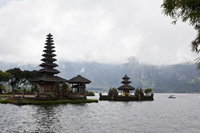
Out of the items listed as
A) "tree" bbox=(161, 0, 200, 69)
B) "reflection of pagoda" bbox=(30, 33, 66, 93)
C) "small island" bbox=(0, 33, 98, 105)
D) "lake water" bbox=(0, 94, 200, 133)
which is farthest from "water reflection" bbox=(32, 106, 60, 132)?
"reflection of pagoda" bbox=(30, 33, 66, 93)

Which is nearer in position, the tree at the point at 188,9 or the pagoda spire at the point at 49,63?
the tree at the point at 188,9

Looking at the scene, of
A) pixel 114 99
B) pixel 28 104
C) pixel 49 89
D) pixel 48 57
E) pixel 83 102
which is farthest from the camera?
pixel 114 99

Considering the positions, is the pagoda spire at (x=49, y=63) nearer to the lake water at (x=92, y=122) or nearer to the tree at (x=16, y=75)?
the tree at (x=16, y=75)

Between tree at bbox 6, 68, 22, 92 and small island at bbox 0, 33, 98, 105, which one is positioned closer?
small island at bbox 0, 33, 98, 105

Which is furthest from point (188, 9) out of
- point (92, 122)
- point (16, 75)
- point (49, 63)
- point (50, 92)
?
point (16, 75)

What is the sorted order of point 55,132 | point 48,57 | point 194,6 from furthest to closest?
point 48,57 → point 55,132 → point 194,6

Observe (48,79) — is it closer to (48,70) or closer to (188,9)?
(48,70)

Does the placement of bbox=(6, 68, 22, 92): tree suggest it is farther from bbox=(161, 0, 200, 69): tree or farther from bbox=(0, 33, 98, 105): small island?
bbox=(161, 0, 200, 69): tree

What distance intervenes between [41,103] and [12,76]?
45403 mm

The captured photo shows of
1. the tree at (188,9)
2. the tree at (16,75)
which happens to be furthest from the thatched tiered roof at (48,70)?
the tree at (188,9)

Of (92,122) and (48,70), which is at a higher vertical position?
(48,70)

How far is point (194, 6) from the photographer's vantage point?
12.3 metres

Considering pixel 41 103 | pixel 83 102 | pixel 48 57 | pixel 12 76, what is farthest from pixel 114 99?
pixel 12 76

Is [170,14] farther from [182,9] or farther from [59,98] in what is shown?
[59,98]
